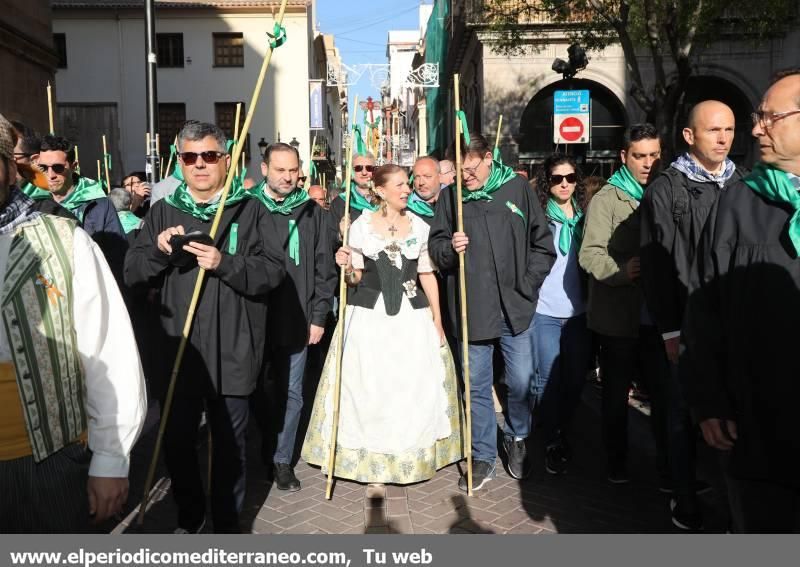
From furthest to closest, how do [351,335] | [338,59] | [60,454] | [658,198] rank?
1. [338,59]
2. [351,335]
3. [658,198]
4. [60,454]

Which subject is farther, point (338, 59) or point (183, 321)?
point (338, 59)

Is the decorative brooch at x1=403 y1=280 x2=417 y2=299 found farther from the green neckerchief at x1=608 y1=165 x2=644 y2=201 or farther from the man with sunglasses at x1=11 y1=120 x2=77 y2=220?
the man with sunglasses at x1=11 y1=120 x2=77 y2=220

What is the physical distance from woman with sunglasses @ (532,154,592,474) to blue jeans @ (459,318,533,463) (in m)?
0.24

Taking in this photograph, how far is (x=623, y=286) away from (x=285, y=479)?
8.40ft

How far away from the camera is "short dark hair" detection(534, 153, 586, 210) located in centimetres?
589

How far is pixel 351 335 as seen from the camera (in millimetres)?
5555

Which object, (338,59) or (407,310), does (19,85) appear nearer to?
(407,310)

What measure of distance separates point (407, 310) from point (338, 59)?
217ft

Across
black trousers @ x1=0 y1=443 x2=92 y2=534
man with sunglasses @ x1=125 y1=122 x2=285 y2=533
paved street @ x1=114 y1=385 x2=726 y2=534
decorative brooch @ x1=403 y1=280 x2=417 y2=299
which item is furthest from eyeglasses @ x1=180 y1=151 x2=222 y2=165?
paved street @ x1=114 y1=385 x2=726 y2=534

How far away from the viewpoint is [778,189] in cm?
274

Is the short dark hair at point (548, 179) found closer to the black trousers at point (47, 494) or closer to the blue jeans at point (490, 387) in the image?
the blue jeans at point (490, 387)

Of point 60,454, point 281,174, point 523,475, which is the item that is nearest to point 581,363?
point 523,475

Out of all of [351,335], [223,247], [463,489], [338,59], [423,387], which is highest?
[338,59]

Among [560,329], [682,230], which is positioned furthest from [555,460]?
[682,230]
